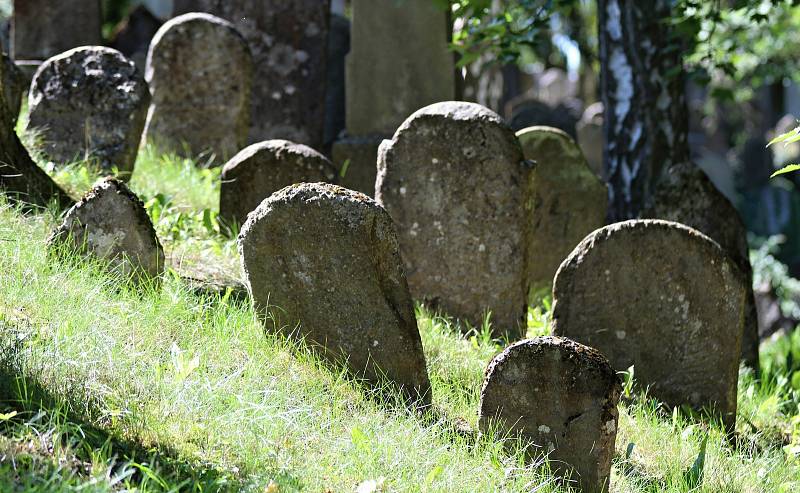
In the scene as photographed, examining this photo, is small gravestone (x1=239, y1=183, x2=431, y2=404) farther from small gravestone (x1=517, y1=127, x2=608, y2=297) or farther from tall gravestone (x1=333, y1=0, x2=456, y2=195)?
tall gravestone (x1=333, y1=0, x2=456, y2=195)

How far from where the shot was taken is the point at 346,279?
14.3 ft

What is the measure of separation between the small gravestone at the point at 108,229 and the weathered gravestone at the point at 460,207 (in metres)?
1.48

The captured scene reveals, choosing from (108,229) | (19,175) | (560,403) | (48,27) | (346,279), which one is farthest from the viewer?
(48,27)

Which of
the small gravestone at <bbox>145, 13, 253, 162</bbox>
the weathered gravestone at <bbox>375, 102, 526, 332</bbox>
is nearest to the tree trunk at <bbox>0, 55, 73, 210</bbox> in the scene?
the weathered gravestone at <bbox>375, 102, 526, 332</bbox>

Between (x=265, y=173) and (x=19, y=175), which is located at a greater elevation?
(x=19, y=175)

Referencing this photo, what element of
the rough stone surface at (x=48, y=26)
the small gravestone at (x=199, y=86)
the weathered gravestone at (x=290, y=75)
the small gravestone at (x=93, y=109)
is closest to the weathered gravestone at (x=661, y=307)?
the small gravestone at (x=93, y=109)

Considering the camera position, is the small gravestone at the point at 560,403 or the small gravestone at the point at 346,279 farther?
the small gravestone at the point at 346,279

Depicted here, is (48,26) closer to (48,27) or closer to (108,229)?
(48,27)

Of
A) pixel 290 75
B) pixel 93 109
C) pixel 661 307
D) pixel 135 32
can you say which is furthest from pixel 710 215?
pixel 135 32

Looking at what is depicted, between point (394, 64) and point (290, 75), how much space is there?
91cm

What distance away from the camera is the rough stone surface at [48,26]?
10258 mm

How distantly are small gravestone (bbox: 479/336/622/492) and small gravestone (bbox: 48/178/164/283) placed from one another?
1.65 metres

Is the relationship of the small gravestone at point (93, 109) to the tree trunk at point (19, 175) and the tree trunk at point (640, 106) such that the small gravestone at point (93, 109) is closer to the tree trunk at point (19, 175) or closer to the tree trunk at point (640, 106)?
the tree trunk at point (19, 175)

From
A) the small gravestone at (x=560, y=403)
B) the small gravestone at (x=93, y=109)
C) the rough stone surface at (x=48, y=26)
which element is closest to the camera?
the small gravestone at (x=560, y=403)
